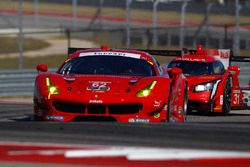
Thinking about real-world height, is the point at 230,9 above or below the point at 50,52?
above

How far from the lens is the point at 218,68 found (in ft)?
50.0

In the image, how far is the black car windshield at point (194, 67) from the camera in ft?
49.6

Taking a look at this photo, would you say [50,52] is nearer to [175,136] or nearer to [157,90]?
[157,90]

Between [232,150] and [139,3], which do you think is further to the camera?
[139,3]

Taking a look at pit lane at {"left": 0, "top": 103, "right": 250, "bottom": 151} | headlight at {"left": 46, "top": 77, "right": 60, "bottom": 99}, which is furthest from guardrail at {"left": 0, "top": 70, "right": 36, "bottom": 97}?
pit lane at {"left": 0, "top": 103, "right": 250, "bottom": 151}

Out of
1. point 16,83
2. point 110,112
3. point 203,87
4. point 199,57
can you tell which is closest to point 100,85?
point 110,112

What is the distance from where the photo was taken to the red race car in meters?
14.5

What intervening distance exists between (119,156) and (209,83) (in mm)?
8511

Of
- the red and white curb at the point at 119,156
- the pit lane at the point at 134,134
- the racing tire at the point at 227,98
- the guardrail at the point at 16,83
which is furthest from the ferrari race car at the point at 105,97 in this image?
the guardrail at the point at 16,83

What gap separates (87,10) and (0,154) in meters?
34.4

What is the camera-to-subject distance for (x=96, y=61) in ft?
37.1

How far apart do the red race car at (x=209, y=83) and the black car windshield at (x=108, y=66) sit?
3.41 meters

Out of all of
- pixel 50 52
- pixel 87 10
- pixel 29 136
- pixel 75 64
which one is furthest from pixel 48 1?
pixel 29 136

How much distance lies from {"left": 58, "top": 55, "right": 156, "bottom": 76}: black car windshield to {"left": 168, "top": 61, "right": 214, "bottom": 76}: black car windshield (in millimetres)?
3938
